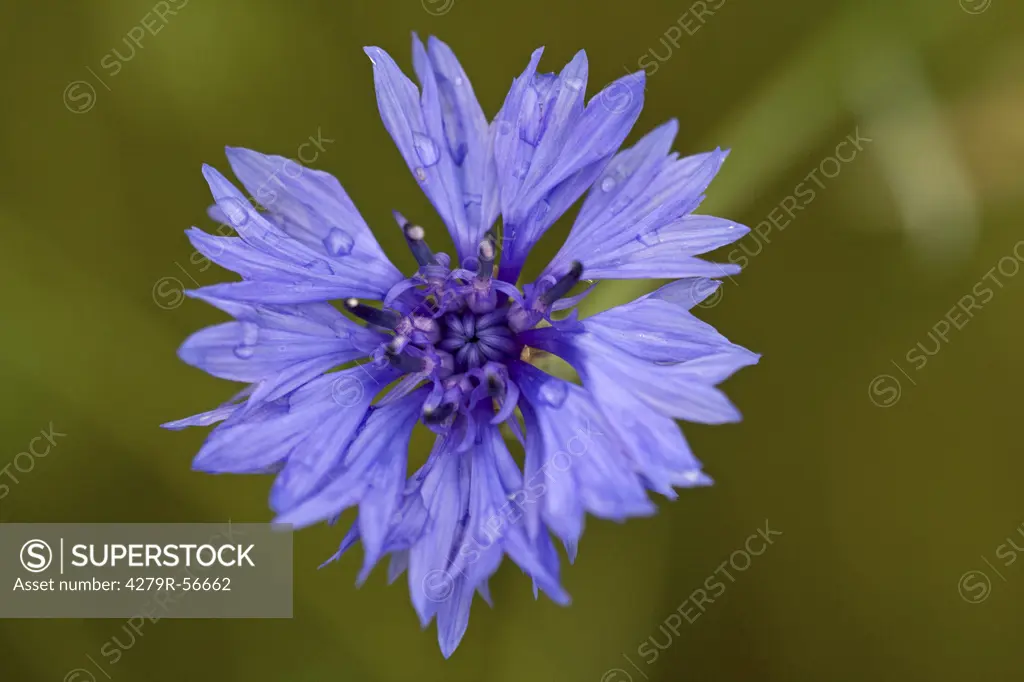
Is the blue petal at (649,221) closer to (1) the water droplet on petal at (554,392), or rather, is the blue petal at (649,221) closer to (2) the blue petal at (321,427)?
(1) the water droplet on petal at (554,392)

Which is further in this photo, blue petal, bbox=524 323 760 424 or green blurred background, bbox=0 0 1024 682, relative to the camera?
green blurred background, bbox=0 0 1024 682

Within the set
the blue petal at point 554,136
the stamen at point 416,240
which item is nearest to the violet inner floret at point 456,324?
the stamen at point 416,240

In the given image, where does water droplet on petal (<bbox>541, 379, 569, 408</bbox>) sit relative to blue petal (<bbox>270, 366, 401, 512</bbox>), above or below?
above

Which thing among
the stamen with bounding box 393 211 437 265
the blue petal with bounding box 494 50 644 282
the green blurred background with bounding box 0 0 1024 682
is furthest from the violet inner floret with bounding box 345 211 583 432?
the green blurred background with bounding box 0 0 1024 682

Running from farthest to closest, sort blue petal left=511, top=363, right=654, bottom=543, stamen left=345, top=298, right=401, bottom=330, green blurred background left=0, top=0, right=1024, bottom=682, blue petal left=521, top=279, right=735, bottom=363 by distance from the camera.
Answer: green blurred background left=0, top=0, right=1024, bottom=682 → stamen left=345, top=298, right=401, bottom=330 → blue petal left=521, top=279, right=735, bottom=363 → blue petal left=511, top=363, right=654, bottom=543

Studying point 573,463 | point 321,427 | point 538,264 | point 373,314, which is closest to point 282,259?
point 373,314

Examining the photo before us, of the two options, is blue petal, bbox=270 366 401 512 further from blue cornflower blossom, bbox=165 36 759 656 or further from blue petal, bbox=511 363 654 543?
blue petal, bbox=511 363 654 543

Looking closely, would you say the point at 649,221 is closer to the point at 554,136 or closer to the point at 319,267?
the point at 554,136

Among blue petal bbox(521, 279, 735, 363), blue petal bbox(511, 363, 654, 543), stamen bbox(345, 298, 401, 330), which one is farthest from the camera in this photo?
stamen bbox(345, 298, 401, 330)
